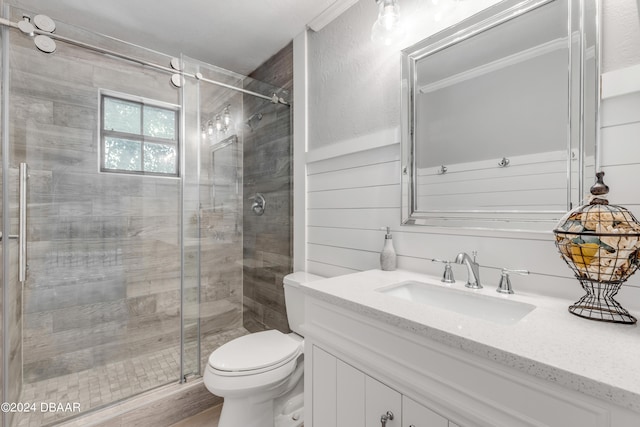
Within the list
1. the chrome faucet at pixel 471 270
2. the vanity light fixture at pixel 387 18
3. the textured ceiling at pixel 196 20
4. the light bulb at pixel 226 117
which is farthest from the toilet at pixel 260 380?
the textured ceiling at pixel 196 20

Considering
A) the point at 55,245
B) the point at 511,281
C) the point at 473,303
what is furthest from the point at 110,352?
the point at 511,281

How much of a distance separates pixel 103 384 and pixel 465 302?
208cm

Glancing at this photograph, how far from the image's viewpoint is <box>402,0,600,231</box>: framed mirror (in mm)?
916

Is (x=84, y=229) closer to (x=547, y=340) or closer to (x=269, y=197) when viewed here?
(x=269, y=197)

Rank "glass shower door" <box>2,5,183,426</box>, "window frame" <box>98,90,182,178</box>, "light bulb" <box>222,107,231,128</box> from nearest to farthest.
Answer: "glass shower door" <box>2,5,183,426</box>
"window frame" <box>98,90,182,178</box>
"light bulb" <box>222,107,231,128</box>

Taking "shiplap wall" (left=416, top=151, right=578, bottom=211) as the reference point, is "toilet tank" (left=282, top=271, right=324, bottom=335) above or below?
below

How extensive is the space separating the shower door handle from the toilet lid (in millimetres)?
1105

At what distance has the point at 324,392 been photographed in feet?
3.43

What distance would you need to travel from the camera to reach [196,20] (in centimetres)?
185

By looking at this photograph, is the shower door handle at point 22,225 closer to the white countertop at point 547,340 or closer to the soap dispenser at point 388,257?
the white countertop at point 547,340

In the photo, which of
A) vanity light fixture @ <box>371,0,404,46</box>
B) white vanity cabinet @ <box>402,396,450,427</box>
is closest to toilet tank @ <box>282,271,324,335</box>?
white vanity cabinet @ <box>402,396,450,427</box>

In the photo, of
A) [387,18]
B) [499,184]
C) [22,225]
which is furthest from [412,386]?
[22,225]

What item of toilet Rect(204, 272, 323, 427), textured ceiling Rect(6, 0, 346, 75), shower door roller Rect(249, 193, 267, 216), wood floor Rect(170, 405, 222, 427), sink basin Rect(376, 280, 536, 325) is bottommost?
wood floor Rect(170, 405, 222, 427)

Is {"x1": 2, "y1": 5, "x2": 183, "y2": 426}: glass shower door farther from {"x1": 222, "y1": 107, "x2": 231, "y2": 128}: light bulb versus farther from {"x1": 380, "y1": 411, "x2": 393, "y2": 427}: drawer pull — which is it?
{"x1": 380, "y1": 411, "x2": 393, "y2": 427}: drawer pull
